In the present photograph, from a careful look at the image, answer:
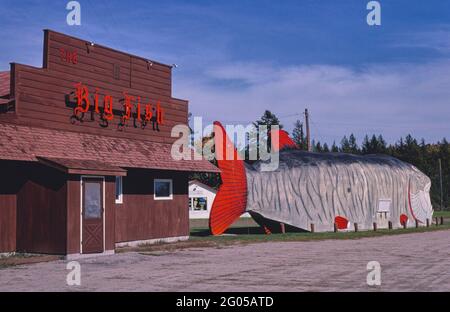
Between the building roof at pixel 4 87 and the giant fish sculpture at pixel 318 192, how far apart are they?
29.5 ft

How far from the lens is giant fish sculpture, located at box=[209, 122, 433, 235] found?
2827cm

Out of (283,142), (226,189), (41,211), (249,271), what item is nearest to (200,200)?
(283,142)

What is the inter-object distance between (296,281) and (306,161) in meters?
21.8

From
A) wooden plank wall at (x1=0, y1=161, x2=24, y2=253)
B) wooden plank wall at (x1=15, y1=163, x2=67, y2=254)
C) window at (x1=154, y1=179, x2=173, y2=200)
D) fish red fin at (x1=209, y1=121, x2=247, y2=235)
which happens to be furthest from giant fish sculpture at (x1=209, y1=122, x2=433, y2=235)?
wooden plank wall at (x1=0, y1=161, x2=24, y2=253)

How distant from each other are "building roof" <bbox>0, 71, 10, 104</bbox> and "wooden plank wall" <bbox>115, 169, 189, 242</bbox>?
536 cm

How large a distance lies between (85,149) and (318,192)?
53.1 ft

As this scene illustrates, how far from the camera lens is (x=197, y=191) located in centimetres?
6003

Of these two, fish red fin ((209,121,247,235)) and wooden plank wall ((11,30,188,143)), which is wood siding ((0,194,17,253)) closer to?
wooden plank wall ((11,30,188,143))

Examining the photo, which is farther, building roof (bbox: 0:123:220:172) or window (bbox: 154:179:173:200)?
window (bbox: 154:179:173:200)

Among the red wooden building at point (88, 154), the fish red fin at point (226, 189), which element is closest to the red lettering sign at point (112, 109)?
the red wooden building at point (88, 154)

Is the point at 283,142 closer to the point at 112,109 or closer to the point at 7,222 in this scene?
the point at 112,109

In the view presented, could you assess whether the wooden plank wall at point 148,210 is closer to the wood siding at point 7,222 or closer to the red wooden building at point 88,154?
the red wooden building at point 88,154

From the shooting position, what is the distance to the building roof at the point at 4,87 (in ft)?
65.1

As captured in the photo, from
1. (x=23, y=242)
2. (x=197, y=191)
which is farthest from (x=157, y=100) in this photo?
(x=197, y=191)
